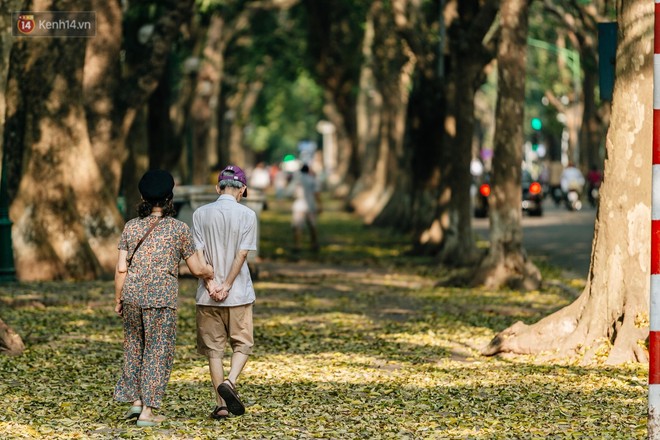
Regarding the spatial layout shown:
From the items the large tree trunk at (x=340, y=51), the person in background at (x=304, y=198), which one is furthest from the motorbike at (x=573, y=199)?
the person in background at (x=304, y=198)

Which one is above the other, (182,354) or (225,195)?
(225,195)

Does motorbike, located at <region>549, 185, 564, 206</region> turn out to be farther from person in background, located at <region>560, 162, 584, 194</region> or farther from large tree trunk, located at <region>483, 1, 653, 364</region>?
large tree trunk, located at <region>483, 1, 653, 364</region>

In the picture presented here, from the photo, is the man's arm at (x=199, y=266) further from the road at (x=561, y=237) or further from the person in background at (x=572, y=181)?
the person in background at (x=572, y=181)

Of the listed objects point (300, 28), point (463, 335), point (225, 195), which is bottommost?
point (463, 335)

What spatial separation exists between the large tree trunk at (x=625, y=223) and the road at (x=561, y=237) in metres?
11.0

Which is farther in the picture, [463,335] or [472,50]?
[472,50]

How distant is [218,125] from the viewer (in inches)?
2189

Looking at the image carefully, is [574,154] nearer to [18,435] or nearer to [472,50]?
[472,50]

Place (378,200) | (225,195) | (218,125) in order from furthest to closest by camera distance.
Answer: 1. (218,125)
2. (378,200)
3. (225,195)

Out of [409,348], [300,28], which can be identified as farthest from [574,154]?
[409,348]

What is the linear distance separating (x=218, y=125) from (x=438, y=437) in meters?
46.6

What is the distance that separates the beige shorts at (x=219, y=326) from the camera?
1004 cm

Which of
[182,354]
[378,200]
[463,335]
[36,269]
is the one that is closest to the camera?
[182,354]

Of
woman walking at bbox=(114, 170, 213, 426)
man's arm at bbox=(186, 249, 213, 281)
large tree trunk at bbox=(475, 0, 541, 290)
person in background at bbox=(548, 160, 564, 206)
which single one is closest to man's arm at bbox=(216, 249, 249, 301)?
man's arm at bbox=(186, 249, 213, 281)
